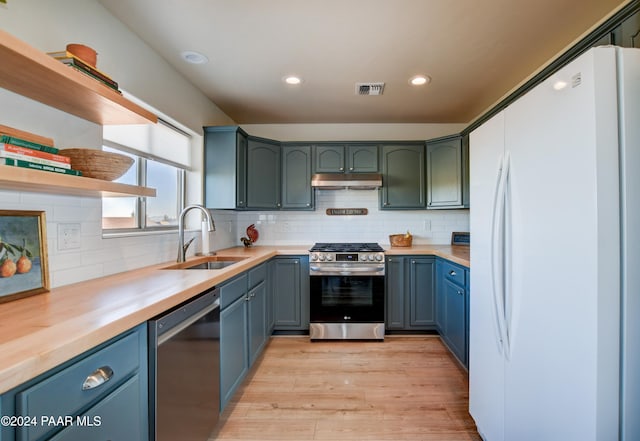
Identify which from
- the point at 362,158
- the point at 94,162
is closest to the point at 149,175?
the point at 94,162

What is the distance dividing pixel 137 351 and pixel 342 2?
1.99 m

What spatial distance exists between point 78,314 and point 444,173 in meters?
3.28

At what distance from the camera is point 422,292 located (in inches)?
117

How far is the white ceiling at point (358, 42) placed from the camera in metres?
1.67

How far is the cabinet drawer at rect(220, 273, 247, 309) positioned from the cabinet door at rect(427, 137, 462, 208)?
7.65 feet

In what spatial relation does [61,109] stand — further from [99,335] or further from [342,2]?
[342,2]

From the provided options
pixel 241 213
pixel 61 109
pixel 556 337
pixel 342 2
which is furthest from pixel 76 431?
A: pixel 241 213

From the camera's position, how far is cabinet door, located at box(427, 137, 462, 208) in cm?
308

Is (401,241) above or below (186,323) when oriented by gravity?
above

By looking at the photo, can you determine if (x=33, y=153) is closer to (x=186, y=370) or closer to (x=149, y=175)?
(x=186, y=370)

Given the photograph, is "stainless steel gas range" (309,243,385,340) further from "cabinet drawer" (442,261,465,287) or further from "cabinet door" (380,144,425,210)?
"cabinet door" (380,144,425,210)

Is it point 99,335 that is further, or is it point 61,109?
point 61,109

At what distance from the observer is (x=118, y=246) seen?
175 cm

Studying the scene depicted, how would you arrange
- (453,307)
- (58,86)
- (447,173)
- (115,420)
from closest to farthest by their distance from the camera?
(115,420)
(58,86)
(453,307)
(447,173)
